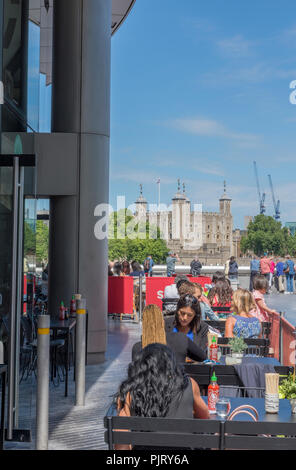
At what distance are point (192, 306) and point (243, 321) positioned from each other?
143 cm

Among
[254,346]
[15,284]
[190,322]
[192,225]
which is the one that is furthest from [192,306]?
[192,225]

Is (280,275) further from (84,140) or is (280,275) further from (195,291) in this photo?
(195,291)

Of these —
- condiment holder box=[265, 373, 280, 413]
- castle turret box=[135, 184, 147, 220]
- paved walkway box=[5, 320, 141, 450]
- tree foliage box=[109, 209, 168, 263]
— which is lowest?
paved walkway box=[5, 320, 141, 450]

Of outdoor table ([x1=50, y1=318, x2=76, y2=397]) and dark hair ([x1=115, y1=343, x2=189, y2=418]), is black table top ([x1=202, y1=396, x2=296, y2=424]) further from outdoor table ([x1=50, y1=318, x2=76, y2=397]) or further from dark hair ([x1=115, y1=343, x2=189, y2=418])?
outdoor table ([x1=50, y1=318, x2=76, y2=397])

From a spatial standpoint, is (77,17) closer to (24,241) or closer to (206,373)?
(24,241)

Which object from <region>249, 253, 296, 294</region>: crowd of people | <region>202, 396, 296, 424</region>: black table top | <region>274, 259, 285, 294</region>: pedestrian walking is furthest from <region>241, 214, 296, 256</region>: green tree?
<region>202, 396, 296, 424</region>: black table top

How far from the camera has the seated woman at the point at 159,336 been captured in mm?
5824

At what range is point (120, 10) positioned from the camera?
19.0 metres

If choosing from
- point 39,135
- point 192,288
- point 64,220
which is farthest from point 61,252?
point 192,288

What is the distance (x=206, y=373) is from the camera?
6.17m

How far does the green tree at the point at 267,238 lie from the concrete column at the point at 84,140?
13915 cm

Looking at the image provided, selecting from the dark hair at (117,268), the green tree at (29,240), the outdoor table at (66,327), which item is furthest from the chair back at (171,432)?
the dark hair at (117,268)

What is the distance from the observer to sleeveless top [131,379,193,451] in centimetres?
366

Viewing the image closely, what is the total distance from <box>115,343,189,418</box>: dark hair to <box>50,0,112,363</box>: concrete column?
26.3 ft
